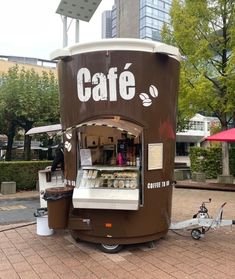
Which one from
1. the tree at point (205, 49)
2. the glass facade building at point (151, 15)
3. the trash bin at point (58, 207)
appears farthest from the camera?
the glass facade building at point (151, 15)

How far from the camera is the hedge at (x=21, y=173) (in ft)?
44.7

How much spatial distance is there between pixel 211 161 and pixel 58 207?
1401 centimetres

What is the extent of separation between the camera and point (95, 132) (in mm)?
7086

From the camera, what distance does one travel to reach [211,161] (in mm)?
18859

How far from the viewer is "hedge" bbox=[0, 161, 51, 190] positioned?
13633mm

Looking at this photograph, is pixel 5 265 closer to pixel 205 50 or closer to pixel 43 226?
pixel 43 226

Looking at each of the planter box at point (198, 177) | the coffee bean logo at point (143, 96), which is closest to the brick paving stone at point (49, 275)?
the coffee bean logo at point (143, 96)

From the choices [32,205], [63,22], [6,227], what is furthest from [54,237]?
[63,22]

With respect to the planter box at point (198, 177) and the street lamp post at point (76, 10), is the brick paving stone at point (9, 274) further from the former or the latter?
the planter box at point (198, 177)

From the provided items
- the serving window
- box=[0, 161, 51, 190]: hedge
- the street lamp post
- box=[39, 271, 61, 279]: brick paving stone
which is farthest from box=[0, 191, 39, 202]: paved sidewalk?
box=[39, 271, 61, 279]: brick paving stone

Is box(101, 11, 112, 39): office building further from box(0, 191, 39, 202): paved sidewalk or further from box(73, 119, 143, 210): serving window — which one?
box(73, 119, 143, 210): serving window

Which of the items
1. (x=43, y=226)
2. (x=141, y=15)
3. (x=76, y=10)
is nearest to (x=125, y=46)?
(x=43, y=226)

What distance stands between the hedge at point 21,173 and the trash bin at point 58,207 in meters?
7.97

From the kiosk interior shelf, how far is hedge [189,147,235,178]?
1350 cm
